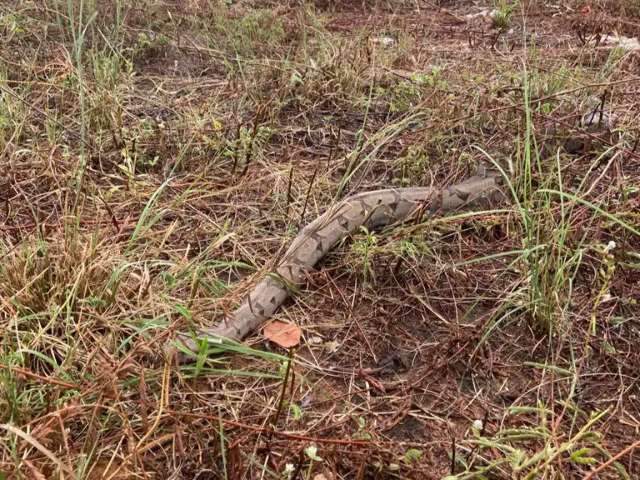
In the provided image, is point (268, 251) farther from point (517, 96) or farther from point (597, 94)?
point (597, 94)

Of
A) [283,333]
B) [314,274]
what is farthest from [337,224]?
[283,333]

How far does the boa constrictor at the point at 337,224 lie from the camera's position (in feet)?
9.71

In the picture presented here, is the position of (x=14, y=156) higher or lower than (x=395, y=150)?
higher

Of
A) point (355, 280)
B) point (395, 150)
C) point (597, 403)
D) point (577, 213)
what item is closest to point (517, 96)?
point (395, 150)

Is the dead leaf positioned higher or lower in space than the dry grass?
lower

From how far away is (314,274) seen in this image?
3.33 metres

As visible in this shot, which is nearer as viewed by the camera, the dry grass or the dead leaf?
the dry grass

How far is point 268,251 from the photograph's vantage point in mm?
3480

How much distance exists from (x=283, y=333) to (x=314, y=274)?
45 centimetres

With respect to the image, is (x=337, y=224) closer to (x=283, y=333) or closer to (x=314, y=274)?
(x=314, y=274)

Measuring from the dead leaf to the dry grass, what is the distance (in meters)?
0.06

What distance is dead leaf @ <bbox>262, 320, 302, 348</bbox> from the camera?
2.94 meters

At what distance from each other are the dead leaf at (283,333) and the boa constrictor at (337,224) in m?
0.05

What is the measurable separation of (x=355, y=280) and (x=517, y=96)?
2201 millimetres
